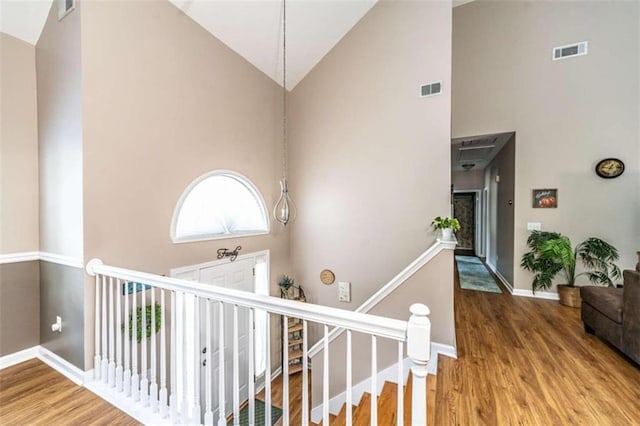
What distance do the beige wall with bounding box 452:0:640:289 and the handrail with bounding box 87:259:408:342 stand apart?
4486mm

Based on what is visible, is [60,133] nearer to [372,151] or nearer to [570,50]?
[372,151]

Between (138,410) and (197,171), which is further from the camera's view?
(197,171)

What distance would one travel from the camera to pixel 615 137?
3.83 metres

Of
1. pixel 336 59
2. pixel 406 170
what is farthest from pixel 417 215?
pixel 336 59

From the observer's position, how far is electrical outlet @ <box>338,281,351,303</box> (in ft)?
13.1

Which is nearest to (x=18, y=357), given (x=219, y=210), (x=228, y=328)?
(x=228, y=328)

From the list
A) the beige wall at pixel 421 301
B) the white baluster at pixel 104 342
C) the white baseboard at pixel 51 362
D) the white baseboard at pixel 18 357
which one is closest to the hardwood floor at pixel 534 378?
the beige wall at pixel 421 301

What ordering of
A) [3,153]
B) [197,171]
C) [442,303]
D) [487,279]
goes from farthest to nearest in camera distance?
[487,279] < [197,171] < [442,303] < [3,153]

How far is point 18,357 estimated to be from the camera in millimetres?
2541

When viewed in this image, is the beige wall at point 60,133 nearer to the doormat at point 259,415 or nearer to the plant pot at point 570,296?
the doormat at point 259,415

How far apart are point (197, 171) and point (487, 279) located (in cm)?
565

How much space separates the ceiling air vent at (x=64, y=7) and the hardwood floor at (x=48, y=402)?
3.12 m

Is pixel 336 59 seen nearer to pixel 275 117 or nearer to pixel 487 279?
pixel 275 117

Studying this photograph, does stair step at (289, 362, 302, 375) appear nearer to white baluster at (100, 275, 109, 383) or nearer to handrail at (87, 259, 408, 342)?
white baluster at (100, 275, 109, 383)
